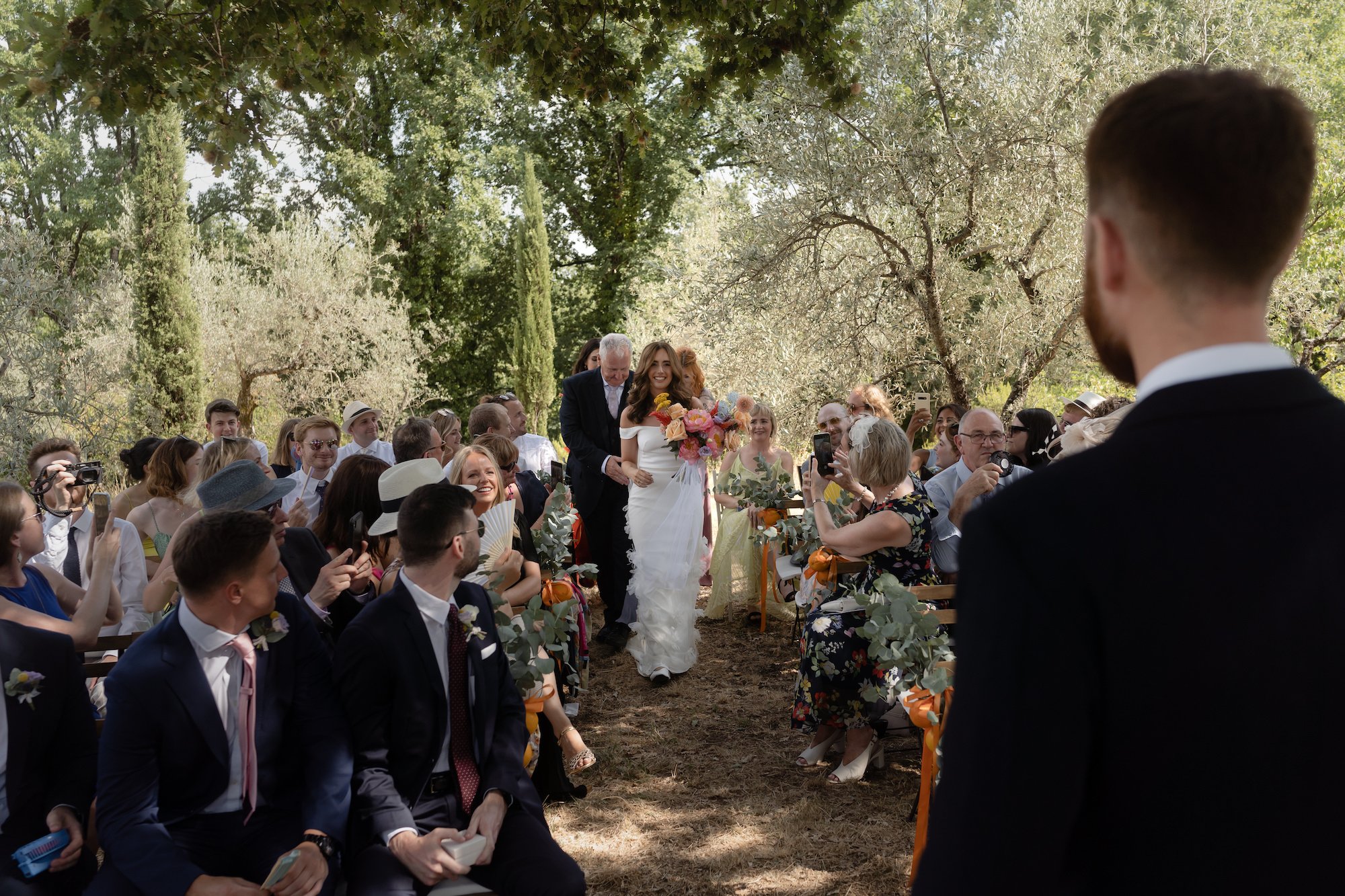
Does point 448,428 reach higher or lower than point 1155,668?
higher

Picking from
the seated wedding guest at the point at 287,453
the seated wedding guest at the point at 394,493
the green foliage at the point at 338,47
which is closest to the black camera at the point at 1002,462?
the green foliage at the point at 338,47

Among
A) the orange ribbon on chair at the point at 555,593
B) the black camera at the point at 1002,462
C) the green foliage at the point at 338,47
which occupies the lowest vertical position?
the orange ribbon on chair at the point at 555,593

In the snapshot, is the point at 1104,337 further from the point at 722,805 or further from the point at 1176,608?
the point at 722,805

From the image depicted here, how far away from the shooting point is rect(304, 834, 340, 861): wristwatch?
273 centimetres

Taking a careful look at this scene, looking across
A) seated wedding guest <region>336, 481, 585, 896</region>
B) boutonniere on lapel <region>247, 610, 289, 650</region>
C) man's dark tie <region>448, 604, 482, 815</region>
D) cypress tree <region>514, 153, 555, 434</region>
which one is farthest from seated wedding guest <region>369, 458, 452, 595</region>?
cypress tree <region>514, 153, 555, 434</region>

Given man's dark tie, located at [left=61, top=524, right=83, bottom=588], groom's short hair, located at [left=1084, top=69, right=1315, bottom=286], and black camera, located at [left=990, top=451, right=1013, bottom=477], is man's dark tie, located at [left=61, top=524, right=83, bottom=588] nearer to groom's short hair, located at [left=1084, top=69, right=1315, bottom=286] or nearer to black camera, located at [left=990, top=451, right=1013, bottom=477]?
black camera, located at [left=990, top=451, right=1013, bottom=477]

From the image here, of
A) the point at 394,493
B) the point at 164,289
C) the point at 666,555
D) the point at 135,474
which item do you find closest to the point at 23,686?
the point at 394,493

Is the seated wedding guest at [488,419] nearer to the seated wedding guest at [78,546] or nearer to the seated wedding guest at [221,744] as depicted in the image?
the seated wedding guest at [78,546]

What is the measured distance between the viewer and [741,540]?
27.9ft

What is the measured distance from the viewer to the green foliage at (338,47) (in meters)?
4.48

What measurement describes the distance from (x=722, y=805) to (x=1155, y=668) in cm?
425

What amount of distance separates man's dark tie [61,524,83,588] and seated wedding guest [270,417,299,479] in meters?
2.33

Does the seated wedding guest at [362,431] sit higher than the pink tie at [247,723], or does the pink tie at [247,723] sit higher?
the seated wedding guest at [362,431]

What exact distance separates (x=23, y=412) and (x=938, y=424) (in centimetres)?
1601
